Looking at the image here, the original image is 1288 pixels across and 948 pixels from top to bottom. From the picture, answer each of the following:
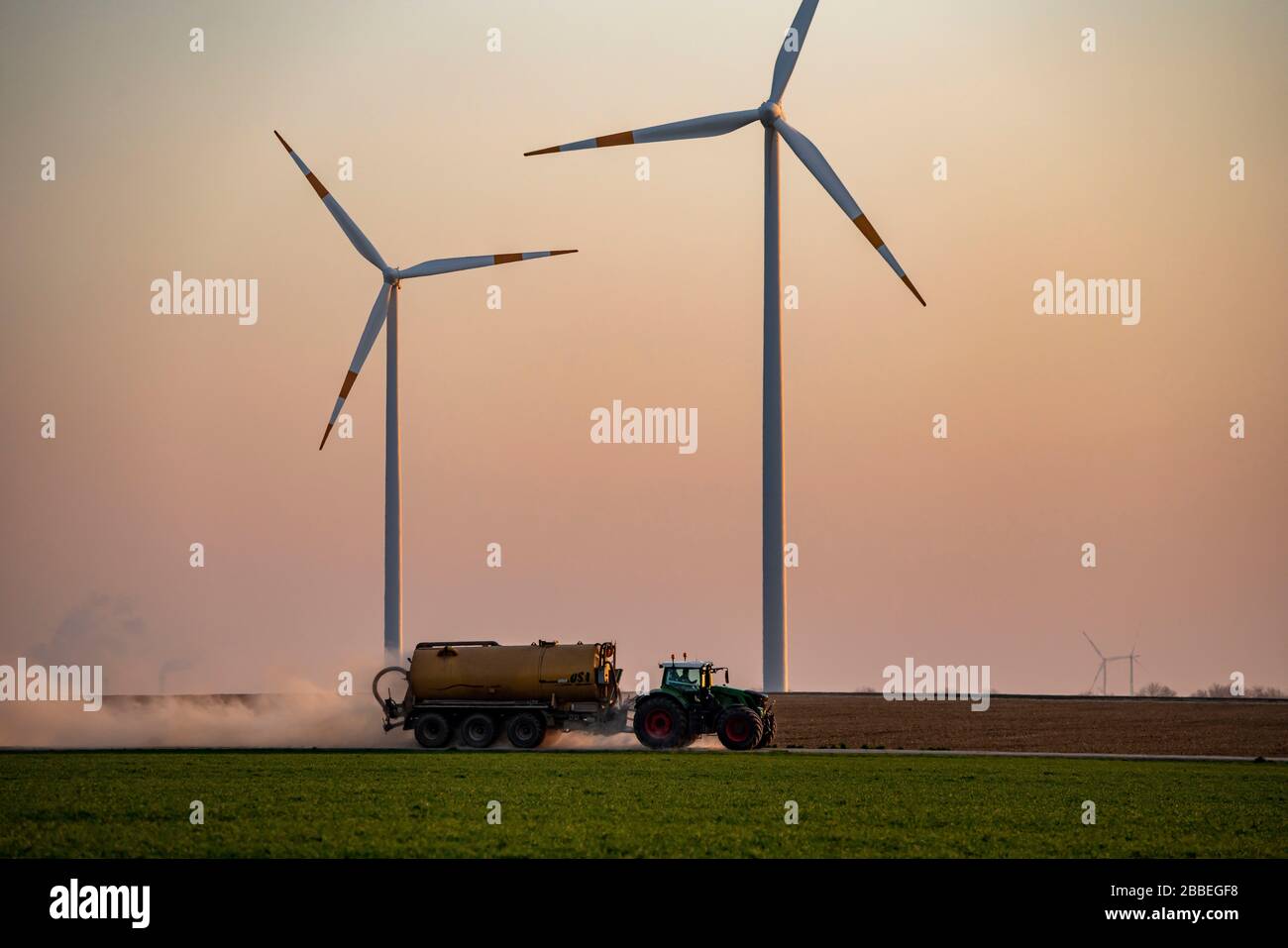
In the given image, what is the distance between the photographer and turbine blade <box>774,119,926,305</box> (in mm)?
67500

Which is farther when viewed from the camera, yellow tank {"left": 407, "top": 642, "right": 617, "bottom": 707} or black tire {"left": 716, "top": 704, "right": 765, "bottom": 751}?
yellow tank {"left": 407, "top": 642, "right": 617, "bottom": 707}

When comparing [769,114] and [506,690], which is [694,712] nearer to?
[506,690]

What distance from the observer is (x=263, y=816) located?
31031 millimetres

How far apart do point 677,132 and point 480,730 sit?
32130 mm

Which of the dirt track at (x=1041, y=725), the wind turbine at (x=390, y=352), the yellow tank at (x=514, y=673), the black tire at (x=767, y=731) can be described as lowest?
the dirt track at (x=1041, y=725)

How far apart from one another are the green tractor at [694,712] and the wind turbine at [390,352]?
22089 millimetres

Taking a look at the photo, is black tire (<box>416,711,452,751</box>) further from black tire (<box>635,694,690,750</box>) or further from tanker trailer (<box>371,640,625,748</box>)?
black tire (<box>635,694,690,750</box>)

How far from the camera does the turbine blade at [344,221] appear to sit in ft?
276

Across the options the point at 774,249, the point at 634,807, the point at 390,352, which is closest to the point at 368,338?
the point at 390,352

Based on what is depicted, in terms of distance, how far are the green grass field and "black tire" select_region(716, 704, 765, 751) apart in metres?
3.22

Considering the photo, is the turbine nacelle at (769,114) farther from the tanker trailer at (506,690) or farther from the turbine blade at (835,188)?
the tanker trailer at (506,690)

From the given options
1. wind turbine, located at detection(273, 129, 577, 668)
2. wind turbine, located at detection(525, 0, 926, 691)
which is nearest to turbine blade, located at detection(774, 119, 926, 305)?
wind turbine, located at detection(525, 0, 926, 691)

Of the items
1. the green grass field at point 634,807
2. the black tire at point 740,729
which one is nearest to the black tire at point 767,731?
the black tire at point 740,729
